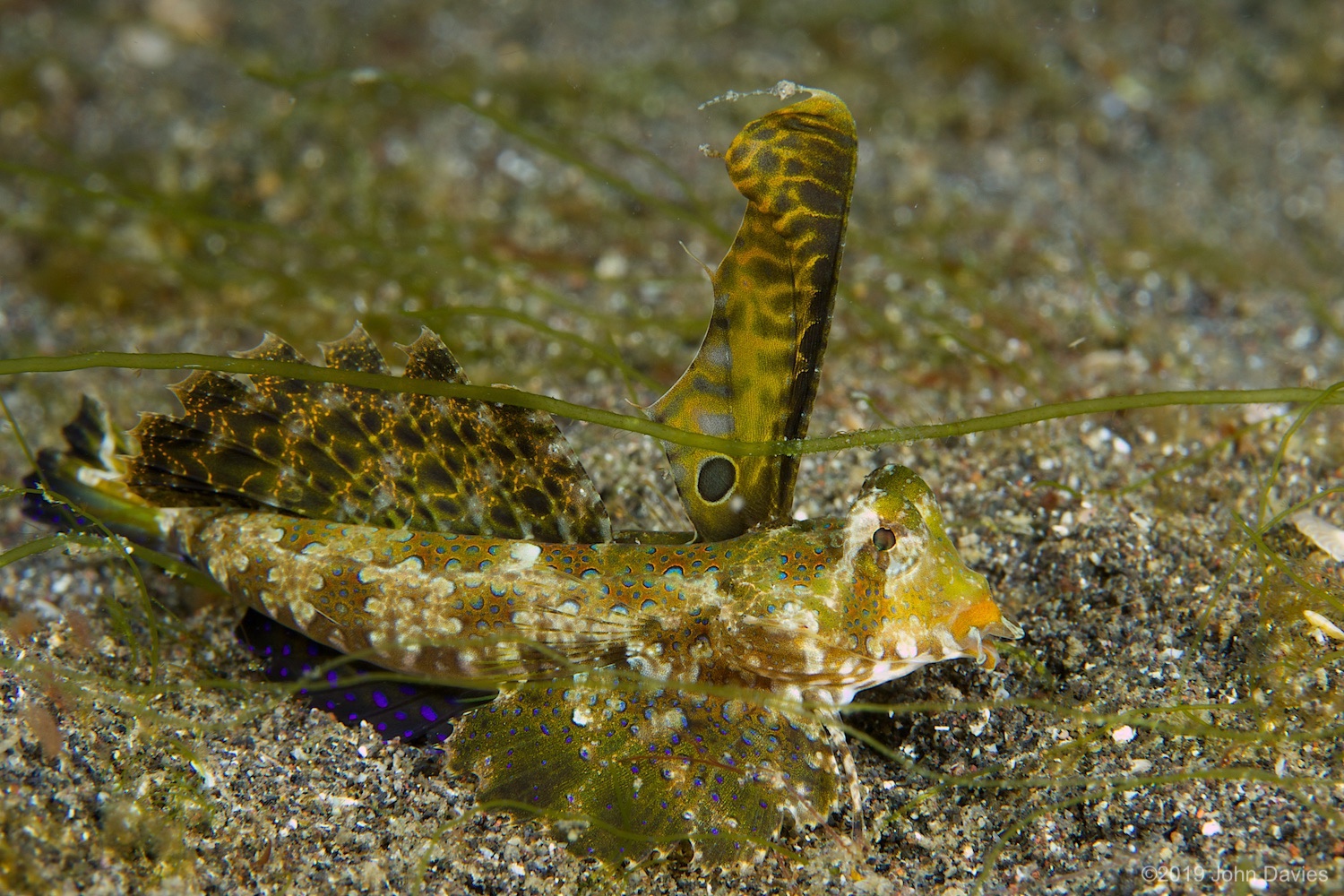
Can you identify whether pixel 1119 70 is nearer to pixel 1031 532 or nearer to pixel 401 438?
pixel 1031 532

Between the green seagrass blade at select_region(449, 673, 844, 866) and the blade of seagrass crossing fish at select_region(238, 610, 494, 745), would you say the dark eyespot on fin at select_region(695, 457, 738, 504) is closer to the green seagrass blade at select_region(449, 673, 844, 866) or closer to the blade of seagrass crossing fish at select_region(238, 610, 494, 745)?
the green seagrass blade at select_region(449, 673, 844, 866)

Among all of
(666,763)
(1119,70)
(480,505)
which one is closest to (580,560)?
(480,505)

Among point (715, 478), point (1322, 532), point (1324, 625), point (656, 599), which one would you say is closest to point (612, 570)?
point (656, 599)

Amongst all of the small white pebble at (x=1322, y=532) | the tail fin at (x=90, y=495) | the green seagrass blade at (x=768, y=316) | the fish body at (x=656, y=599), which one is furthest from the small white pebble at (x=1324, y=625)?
the tail fin at (x=90, y=495)

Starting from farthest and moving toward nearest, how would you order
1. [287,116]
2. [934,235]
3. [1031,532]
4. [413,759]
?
[287,116] → [934,235] → [1031,532] → [413,759]

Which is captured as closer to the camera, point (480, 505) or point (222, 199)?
point (480, 505)

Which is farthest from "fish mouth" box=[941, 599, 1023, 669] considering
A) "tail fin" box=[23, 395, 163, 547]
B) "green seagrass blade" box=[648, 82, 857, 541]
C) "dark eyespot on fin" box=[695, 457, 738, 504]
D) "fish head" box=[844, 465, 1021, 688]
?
"tail fin" box=[23, 395, 163, 547]

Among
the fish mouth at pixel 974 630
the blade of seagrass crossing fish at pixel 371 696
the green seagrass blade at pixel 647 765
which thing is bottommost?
the green seagrass blade at pixel 647 765

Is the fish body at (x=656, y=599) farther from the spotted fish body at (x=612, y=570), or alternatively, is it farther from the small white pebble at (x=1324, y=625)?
the small white pebble at (x=1324, y=625)
